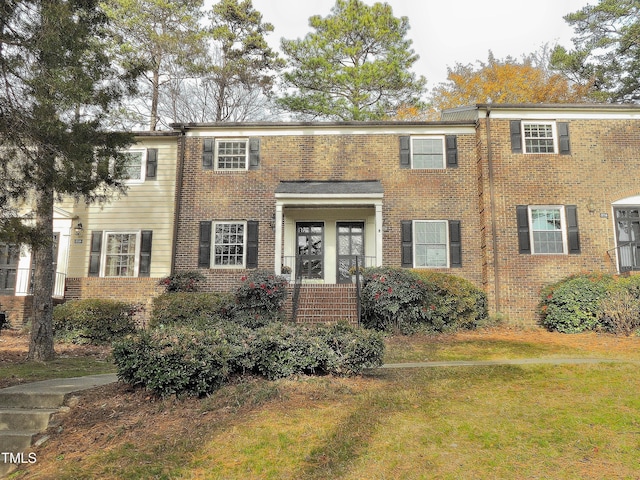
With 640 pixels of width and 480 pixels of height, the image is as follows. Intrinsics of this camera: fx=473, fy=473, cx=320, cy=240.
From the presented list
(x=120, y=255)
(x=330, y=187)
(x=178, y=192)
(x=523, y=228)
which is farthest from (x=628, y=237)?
(x=120, y=255)

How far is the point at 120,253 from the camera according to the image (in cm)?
1525

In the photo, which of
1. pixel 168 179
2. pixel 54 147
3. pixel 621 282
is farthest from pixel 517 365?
pixel 168 179

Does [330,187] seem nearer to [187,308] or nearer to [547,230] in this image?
[187,308]

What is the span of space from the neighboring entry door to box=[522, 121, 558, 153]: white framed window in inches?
227

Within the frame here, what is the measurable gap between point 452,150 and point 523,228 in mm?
3313

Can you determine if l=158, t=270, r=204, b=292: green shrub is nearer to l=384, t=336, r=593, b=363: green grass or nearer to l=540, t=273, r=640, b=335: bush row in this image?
l=384, t=336, r=593, b=363: green grass

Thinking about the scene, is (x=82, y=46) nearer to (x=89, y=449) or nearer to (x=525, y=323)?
(x=89, y=449)

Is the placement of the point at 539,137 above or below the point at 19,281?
above

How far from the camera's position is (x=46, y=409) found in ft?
18.6

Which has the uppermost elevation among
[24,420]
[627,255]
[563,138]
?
[563,138]

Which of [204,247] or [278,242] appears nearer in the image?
[278,242]

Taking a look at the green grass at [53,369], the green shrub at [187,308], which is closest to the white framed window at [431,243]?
the green shrub at [187,308]

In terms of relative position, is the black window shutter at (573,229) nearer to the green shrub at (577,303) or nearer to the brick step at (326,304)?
the green shrub at (577,303)

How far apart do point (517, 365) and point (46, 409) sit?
22.9ft
